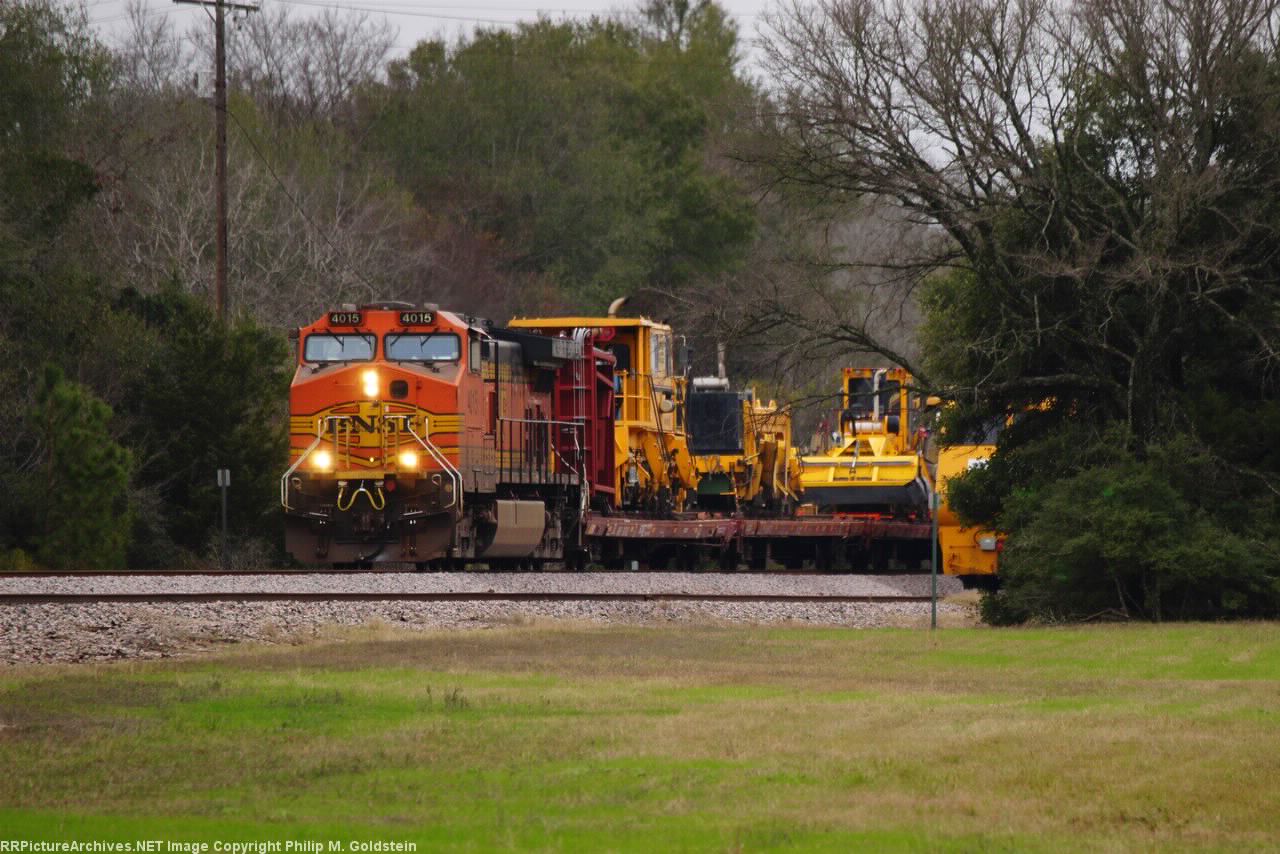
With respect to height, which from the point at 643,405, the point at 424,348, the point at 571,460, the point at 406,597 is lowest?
the point at 406,597

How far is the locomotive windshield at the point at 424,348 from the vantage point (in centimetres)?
2822

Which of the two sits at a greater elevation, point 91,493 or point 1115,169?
point 1115,169

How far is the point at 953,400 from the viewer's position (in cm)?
2719

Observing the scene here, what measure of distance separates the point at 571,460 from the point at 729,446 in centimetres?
692

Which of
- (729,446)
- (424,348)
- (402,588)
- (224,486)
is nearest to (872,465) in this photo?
(729,446)

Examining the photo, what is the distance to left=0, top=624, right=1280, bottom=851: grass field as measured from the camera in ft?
30.8

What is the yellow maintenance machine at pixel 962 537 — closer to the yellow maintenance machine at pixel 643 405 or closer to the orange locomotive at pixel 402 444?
the yellow maintenance machine at pixel 643 405

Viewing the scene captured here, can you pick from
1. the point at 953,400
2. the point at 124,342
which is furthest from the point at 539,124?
the point at 953,400

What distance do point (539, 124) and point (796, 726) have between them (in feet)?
217

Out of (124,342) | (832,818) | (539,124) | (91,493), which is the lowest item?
(832,818)

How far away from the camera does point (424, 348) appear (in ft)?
92.8

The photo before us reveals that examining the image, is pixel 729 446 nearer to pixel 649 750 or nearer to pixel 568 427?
pixel 568 427

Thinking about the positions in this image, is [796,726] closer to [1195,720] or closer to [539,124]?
[1195,720]

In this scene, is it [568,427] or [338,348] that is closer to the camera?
[338,348]
